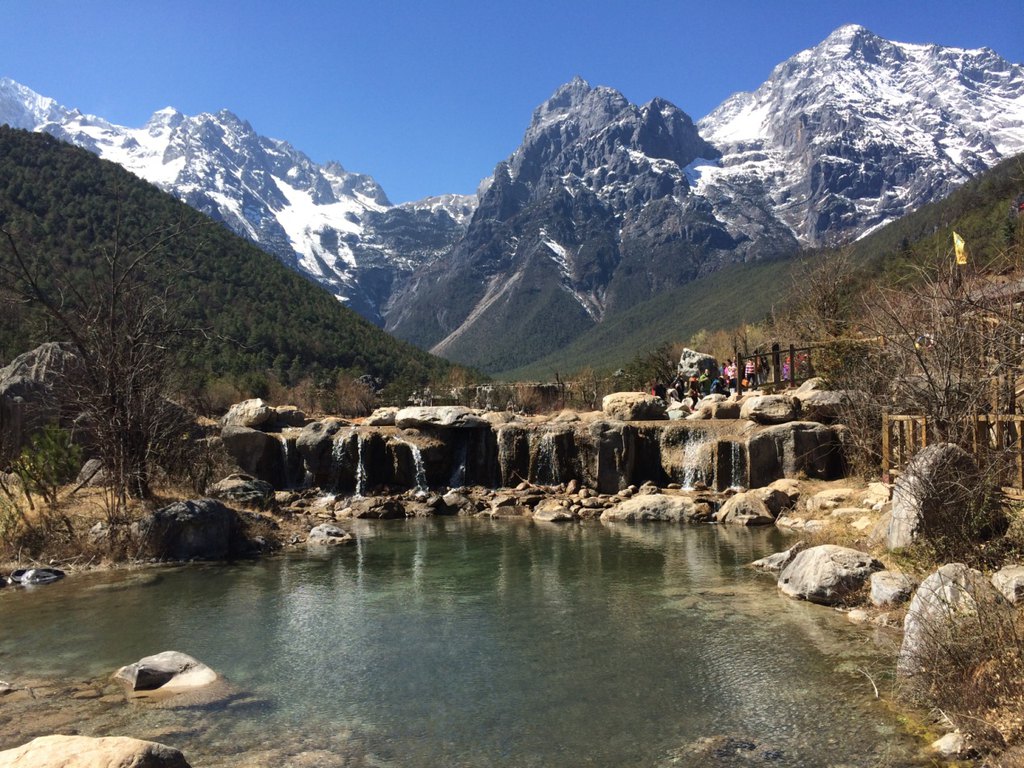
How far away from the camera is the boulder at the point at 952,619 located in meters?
6.35

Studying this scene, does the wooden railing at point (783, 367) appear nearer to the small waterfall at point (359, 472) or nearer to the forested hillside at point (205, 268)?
the small waterfall at point (359, 472)

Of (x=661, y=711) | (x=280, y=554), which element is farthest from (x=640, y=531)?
(x=661, y=711)

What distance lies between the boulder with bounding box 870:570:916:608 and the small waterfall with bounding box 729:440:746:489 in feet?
42.6

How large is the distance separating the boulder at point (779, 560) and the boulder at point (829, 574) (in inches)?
59.0

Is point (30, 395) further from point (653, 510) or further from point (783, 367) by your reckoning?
point (783, 367)

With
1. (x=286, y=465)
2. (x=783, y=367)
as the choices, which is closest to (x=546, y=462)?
(x=286, y=465)

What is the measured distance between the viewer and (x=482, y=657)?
33.0 ft

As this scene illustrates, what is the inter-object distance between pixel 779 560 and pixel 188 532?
1114cm

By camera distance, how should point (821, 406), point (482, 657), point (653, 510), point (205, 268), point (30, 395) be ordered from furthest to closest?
point (205, 268), point (821, 406), point (653, 510), point (30, 395), point (482, 657)

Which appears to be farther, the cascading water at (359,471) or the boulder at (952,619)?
the cascading water at (359,471)

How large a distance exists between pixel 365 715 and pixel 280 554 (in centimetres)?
949

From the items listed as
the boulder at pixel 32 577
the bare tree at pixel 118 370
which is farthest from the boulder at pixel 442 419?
the boulder at pixel 32 577

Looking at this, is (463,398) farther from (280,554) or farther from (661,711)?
(661,711)

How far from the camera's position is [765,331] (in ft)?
138
